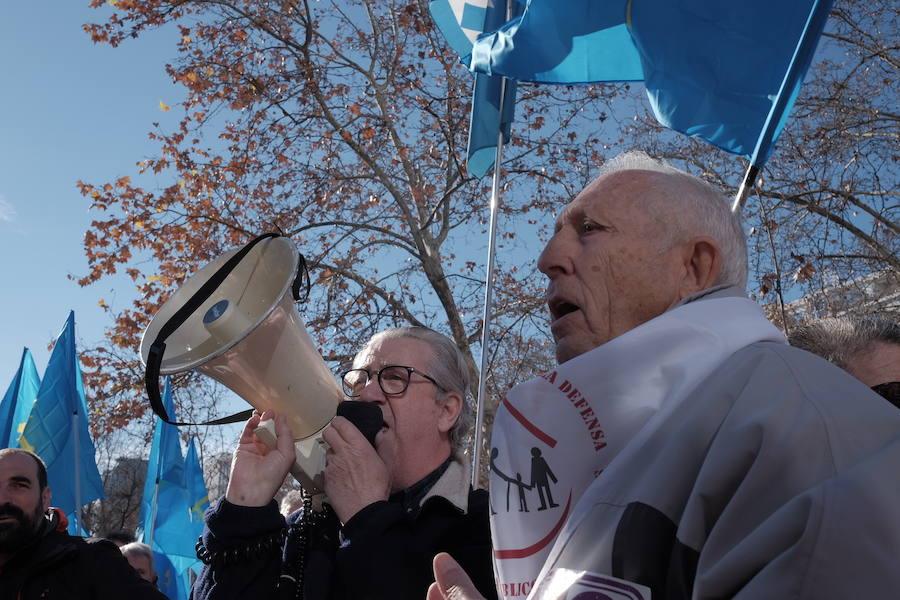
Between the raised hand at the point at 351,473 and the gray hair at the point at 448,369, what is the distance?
19.4 inches

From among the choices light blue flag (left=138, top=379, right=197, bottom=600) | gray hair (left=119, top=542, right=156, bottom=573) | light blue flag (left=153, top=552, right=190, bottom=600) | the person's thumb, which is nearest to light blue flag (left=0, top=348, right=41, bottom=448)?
gray hair (left=119, top=542, right=156, bottom=573)

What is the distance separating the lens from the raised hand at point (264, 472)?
6.86ft

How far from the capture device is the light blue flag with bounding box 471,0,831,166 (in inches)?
119

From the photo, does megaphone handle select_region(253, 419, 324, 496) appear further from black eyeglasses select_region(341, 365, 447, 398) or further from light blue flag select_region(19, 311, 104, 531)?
light blue flag select_region(19, 311, 104, 531)

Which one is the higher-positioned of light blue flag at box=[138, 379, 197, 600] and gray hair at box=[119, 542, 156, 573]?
light blue flag at box=[138, 379, 197, 600]

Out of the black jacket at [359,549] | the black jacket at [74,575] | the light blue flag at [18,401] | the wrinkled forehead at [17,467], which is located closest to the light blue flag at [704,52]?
the black jacket at [359,549]

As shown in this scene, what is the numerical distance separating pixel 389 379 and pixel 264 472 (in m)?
0.54

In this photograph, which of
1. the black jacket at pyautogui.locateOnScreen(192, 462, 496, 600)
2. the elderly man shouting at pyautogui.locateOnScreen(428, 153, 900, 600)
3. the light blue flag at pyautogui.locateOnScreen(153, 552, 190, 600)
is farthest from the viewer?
the light blue flag at pyautogui.locateOnScreen(153, 552, 190, 600)

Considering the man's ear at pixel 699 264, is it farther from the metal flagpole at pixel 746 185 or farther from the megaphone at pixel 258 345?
the megaphone at pixel 258 345

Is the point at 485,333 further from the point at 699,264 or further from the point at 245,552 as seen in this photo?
the point at 699,264

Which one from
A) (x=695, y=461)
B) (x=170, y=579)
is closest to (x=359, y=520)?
(x=695, y=461)

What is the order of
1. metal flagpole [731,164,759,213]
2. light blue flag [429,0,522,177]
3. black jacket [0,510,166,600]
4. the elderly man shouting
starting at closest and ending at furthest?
the elderly man shouting, metal flagpole [731,164,759,213], black jacket [0,510,166,600], light blue flag [429,0,522,177]

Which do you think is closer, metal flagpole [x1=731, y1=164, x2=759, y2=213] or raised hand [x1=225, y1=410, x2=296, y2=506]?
raised hand [x1=225, y1=410, x2=296, y2=506]

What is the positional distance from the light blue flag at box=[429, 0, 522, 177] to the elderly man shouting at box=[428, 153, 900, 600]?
3.34 meters
